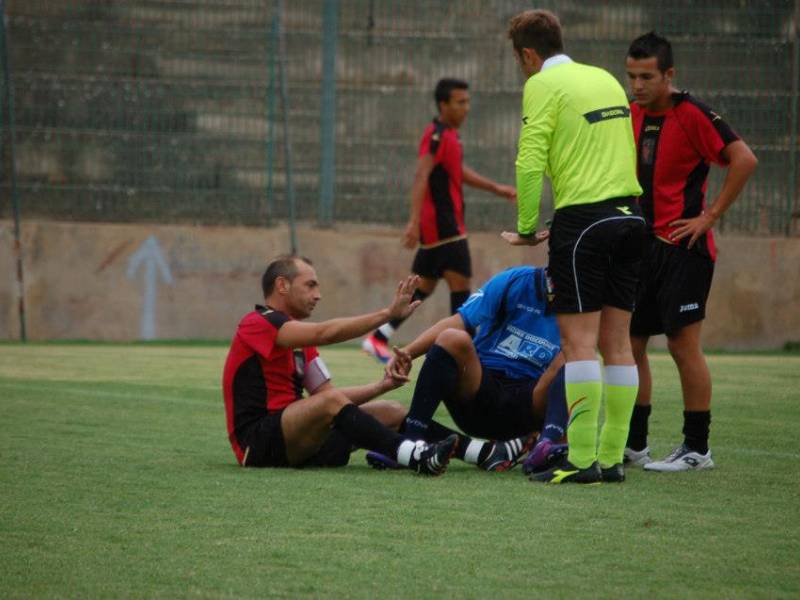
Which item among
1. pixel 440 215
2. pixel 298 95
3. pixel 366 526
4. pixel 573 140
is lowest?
pixel 366 526

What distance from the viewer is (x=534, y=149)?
589cm

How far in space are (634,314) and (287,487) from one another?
6.66ft

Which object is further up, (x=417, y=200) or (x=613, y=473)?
(x=417, y=200)

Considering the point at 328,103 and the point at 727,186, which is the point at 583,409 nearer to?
the point at 727,186

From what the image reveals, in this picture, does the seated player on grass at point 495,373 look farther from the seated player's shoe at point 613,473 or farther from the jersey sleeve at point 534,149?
the jersey sleeve at point 534,149

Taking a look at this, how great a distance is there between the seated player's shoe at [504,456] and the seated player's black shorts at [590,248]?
88 cm

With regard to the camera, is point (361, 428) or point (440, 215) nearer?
point (361, 428)

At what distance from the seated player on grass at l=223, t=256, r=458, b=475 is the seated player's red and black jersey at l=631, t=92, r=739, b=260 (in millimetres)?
1297

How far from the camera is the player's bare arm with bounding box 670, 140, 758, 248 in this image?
6.51 m

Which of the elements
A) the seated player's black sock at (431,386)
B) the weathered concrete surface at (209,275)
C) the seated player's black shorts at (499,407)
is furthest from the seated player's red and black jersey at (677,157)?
the weathered concrete surface at (209,275)

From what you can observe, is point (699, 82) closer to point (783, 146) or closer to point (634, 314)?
point (783, 146)

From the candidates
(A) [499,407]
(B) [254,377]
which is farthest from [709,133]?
(B) [254,377]

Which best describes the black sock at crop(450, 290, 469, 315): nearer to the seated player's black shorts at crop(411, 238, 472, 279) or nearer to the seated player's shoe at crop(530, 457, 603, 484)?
the seated player's black shorts at crop(411, 238, 472, 279)

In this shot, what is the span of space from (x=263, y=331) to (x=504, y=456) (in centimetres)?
123
